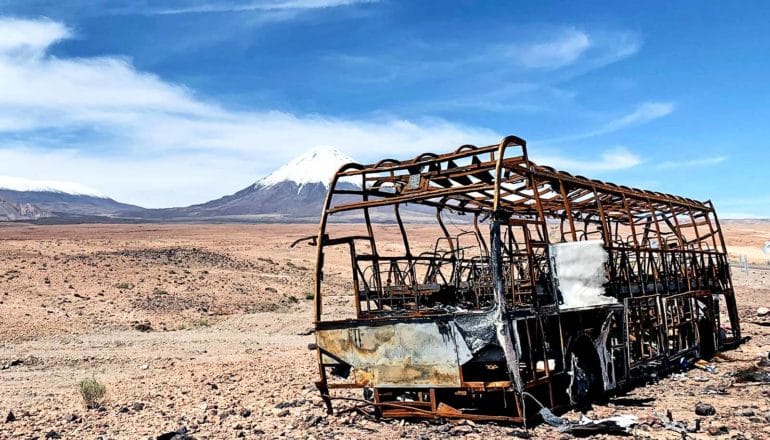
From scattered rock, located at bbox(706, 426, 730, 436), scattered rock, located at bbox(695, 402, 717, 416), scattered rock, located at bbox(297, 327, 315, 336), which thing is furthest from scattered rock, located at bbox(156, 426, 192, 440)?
scattered rock, located at bbox(297, 327, 315, 336)

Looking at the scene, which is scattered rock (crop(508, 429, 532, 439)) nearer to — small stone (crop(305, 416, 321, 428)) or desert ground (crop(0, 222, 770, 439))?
desert ground (crop(0, 222, 770, 439))

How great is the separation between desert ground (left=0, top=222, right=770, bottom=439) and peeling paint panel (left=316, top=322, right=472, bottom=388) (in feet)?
1.96

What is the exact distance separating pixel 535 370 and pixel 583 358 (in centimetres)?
164

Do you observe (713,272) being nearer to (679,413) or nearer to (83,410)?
(679,413)

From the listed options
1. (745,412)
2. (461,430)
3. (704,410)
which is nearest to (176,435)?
(461,430)

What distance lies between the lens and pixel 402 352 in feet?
29.5

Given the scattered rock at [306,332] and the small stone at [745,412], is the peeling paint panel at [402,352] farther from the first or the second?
the scattered rock at [306,332]

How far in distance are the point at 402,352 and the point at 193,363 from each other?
798 cm

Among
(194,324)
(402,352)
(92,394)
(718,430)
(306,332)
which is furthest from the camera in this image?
(194,324)

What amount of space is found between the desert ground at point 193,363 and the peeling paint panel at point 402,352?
1.96 ft

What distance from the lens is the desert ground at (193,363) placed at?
30.2 ft

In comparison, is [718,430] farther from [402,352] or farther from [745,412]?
[402,352]

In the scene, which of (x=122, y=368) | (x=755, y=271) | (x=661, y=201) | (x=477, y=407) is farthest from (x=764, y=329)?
(x=755, y=271)

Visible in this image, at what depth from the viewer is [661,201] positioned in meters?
14.1
